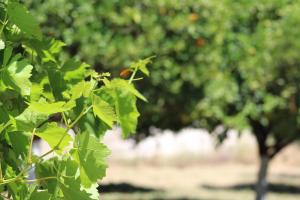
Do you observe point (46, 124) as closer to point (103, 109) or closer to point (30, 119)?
point (30, 119)

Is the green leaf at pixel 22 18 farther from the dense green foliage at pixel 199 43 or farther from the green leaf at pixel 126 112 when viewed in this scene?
the dense green foliage at pixel 199 43

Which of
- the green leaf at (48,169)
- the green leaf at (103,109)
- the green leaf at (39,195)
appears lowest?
the green leaf at (39,195)

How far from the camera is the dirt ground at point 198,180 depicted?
918 inches

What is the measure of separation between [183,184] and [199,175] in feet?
16.6

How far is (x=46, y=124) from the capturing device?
250 cm

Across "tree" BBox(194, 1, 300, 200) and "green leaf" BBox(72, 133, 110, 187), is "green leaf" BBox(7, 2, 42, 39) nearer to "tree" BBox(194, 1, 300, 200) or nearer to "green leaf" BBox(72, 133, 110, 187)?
"green leaf" BBox(72, 133, 110, 187)

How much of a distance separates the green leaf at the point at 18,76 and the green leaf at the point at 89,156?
0.28 m

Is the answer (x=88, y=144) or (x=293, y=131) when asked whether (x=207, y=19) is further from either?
(x=88, y=144)

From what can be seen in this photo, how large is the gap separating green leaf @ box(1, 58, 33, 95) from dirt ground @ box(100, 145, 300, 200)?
17065 millimetres

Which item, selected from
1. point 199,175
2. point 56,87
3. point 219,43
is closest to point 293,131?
point 219,43

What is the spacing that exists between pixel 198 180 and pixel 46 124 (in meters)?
28.0

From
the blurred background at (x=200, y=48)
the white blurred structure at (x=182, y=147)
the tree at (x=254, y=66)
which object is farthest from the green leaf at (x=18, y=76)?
the white blurred structure at (x=182, y=147)

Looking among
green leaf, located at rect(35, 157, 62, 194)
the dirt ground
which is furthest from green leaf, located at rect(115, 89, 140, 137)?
the dirt ground

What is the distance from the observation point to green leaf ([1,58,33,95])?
258 centimetres
